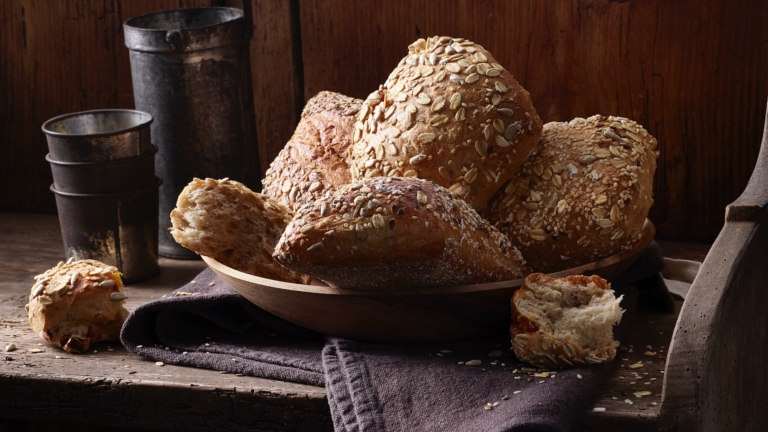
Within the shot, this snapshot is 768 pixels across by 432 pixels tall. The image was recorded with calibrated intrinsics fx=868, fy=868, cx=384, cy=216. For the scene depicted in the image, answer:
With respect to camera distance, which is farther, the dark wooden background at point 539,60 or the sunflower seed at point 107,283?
the dark wooden background at point 539,60

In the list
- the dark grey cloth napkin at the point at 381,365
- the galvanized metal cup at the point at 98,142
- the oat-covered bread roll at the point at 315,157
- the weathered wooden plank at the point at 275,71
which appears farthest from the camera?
the weathered wooden plank at the point at 275,71

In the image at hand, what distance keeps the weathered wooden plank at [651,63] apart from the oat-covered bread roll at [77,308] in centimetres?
80

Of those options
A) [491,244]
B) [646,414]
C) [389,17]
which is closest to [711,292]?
[646,414]

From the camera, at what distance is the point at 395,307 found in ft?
3.72

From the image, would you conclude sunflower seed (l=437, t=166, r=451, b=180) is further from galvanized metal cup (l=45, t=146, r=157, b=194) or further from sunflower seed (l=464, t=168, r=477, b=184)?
galvanized metal cup (l=45, t=146, r=157, b=194)

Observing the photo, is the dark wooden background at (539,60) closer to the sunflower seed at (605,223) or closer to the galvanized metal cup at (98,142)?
the galvanized metal cup at (98,142)

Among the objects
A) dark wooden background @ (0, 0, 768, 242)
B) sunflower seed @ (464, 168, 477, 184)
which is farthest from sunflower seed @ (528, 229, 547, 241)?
dark wooden background @ (0, 0, 768, 242)

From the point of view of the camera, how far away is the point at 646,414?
1050 mm

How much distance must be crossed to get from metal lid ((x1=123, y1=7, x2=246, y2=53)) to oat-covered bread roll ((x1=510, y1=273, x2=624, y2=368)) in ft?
2.92

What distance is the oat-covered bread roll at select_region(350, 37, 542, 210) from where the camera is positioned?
1275 millimetres

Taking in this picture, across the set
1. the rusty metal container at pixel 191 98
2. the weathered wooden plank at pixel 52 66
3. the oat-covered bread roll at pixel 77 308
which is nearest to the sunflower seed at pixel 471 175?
the oat-covered bread roll at pixel 77 308

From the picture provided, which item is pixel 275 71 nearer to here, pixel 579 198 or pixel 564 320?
pixel 579 198

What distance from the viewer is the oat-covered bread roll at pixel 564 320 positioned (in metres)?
1.11

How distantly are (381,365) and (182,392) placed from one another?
279mm
